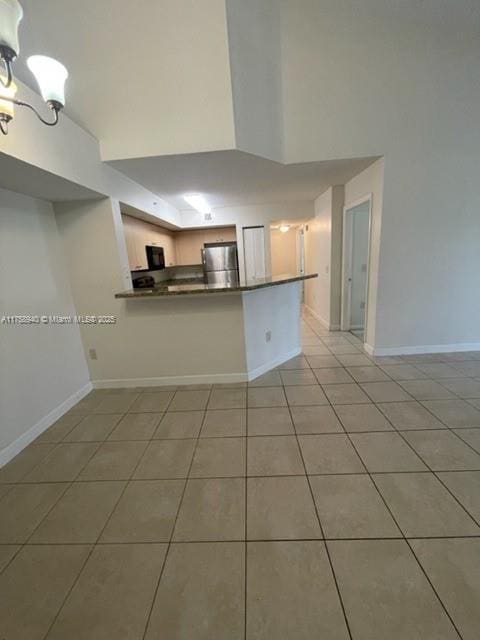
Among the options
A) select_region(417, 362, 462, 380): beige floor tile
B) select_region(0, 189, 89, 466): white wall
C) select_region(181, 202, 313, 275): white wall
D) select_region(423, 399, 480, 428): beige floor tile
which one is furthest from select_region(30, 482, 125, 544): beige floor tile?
select_region(181, 202, 313, 275): white wall

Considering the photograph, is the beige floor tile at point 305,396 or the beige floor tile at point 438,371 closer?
the beige floor tile at point 305,396

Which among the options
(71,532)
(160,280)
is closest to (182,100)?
(71,532)

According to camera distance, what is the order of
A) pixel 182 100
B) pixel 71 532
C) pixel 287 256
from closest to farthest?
pixel 71 532 → pixel 182 100 → pixel 287 256

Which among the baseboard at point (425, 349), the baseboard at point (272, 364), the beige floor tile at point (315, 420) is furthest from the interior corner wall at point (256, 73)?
the baseboard at point (425, 349)

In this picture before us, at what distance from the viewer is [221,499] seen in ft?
4.79

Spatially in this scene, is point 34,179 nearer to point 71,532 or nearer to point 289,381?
point 71,532

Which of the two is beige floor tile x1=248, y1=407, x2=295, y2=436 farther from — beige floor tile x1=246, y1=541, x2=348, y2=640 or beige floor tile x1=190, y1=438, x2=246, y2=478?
beige floor tile x1=246, y1=541, x2=348, y2=640

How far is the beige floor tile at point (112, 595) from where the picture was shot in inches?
38.0

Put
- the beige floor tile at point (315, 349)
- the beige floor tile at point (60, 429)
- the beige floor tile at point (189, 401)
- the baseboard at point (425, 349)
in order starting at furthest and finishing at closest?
1. the beige floor tile at point (315, 349)
2. the baseboard at point (425, 349)
3. the beige floor tile at point (189, 401)
4. the beige floor tile at point (60, 429)

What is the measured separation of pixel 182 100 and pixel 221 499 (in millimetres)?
2846

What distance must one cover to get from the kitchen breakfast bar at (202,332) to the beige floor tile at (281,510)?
1.38 meters

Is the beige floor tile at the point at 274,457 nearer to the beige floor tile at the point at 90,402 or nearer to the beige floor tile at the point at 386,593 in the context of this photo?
the beige floor tile at the point at 386,593

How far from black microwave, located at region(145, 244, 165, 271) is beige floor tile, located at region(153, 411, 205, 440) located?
2.54 m

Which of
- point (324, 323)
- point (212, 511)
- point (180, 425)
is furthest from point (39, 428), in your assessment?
point (324, 323)
